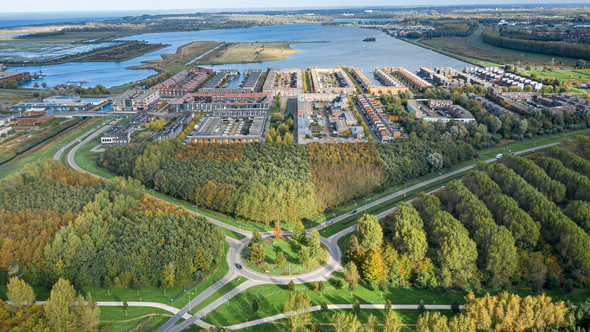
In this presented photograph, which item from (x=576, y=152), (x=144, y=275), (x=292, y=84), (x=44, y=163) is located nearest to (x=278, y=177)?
(x=144, y=275)

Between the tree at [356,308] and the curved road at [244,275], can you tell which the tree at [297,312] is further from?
the tree at [356,308]

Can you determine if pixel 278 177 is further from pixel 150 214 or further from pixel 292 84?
pixel 292 84

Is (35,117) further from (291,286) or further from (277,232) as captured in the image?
(291,286)

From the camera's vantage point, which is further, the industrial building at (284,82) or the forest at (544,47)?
the forest at (544,47)

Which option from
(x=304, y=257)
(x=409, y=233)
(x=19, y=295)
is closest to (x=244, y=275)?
(x=304, y=257)

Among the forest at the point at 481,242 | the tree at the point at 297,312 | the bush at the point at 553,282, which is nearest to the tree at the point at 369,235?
the forest at the point at 481,242

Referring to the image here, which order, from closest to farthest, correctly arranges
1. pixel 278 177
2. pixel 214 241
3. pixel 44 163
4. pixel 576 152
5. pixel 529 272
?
pixel 529 272, pixel 214 241, pixel 278 177, pixel 44 163, pixel 576 152
